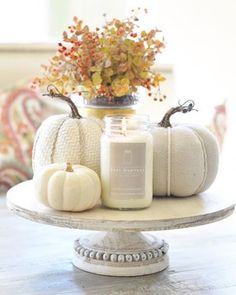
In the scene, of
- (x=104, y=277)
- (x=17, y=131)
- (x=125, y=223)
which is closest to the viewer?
(x=125, y=223)

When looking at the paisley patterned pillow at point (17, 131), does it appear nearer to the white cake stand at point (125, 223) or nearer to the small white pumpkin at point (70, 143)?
the white cake stand at point (125, 223)

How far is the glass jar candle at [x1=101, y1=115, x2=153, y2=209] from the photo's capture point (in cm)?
129

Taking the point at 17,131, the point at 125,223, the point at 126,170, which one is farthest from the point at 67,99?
the point at 17,131

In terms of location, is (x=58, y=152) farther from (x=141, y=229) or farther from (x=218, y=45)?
(x=218, y=45)

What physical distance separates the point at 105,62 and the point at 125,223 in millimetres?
400

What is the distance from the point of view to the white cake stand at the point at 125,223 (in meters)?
1.23

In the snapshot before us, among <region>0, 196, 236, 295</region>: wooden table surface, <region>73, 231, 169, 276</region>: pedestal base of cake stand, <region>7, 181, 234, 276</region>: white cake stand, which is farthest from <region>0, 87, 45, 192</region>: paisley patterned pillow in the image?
<region>73, 231, 169, 276</region>: pedestal base of cake stand

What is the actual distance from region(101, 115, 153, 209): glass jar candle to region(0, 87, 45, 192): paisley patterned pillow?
1.29 m

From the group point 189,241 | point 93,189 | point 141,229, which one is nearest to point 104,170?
point 93,189

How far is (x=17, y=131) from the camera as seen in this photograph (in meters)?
2.60

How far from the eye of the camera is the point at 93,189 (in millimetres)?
1276

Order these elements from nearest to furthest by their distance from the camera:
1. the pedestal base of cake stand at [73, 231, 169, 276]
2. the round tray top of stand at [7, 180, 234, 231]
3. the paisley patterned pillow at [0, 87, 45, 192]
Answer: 1. the round tray top of stand at [7, 180, 234, 231]
2. the pedestal base of cake stand at [73, 231, 169, 276]
3. the paisley patterned pillow at [0, 87, 45, 192]

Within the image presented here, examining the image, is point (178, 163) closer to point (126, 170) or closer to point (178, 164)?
point (178, 164)

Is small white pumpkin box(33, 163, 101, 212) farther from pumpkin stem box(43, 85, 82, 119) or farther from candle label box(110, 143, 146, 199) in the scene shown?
pumpkin stem box(43, 85, 82, 119)
